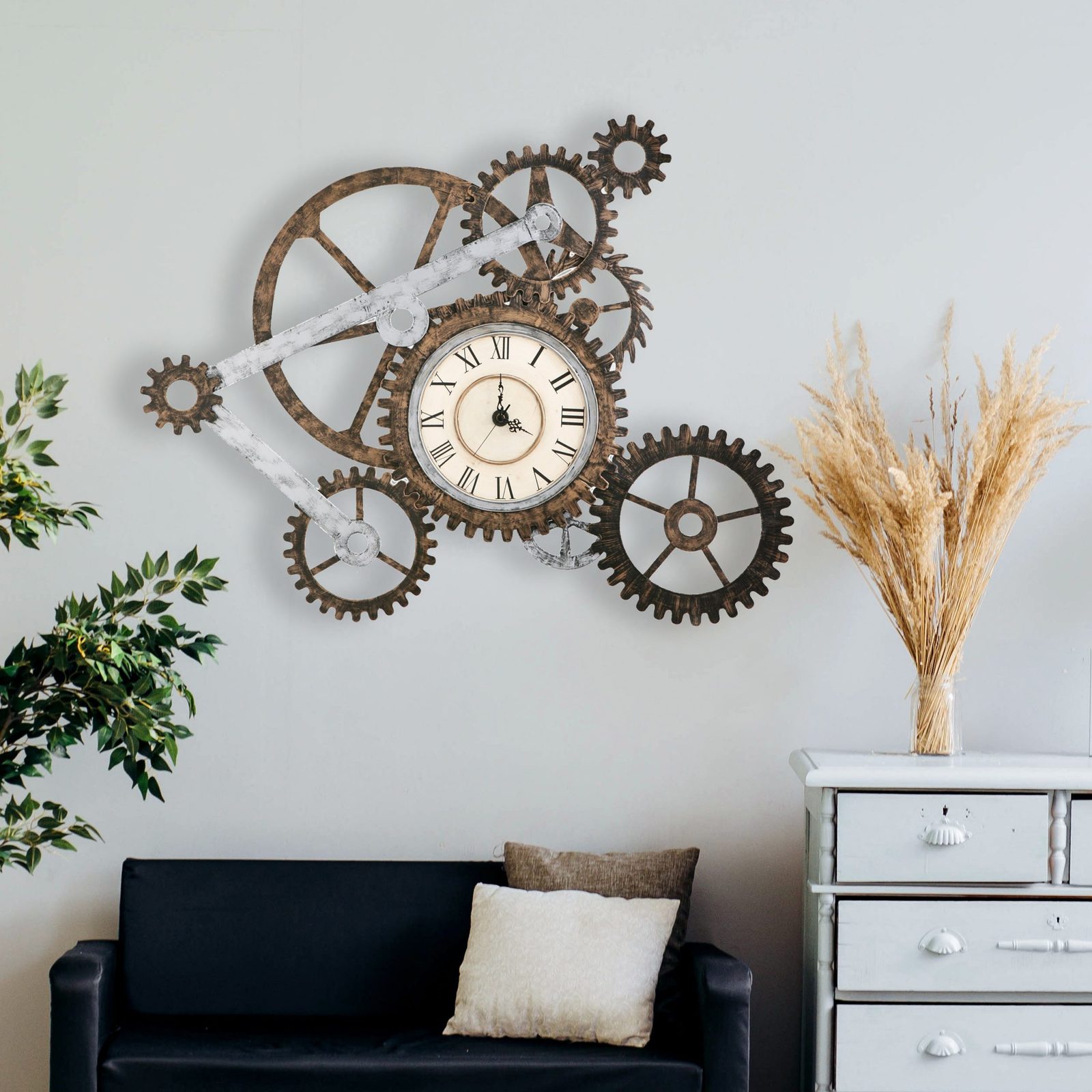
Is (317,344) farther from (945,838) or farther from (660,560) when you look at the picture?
(945,838)

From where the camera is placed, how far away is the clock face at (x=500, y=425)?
9.26ft

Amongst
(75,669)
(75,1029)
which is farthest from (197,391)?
(75,1029)

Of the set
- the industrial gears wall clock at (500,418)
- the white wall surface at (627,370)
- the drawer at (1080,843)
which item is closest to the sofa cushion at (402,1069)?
the white wall surface at (627,370)

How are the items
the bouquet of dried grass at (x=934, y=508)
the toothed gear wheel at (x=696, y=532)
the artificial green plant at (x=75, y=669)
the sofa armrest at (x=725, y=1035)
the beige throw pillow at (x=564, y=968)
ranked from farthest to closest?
1. the toothed gear wheel at (x=696, y=532)
2. the bouquet of dried grass at (x=934, y=508)
3. the beige throw pillow at (x=564, y=968)
4. the sofa armrest at (x=725, y=1035)
5. the artificial green plant at (x=75, y=669)

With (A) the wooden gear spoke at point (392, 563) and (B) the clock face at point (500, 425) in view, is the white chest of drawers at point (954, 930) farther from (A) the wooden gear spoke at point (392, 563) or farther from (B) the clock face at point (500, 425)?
(A) the wooden gear spoke at point (392, 563)

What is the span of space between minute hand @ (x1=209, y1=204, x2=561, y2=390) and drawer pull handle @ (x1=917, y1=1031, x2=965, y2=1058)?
6.27ft

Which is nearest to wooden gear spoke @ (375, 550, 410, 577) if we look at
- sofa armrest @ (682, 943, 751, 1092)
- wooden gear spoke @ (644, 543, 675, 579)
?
wooden gear spoke @ (644, 543, 675, 579)

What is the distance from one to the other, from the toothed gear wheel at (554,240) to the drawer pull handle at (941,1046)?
1.83 metres

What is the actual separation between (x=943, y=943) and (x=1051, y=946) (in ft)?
0.70

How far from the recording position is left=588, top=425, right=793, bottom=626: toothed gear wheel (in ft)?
9.18

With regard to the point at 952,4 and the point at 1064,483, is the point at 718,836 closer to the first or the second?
the point at 1064,483

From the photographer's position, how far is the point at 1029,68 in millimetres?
2857

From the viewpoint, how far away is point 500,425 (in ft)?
9.25

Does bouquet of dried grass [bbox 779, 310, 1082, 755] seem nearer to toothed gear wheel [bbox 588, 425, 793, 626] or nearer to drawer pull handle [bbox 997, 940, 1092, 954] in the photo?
toothed gear wheel [bbox 588, 425, 793, 626]
